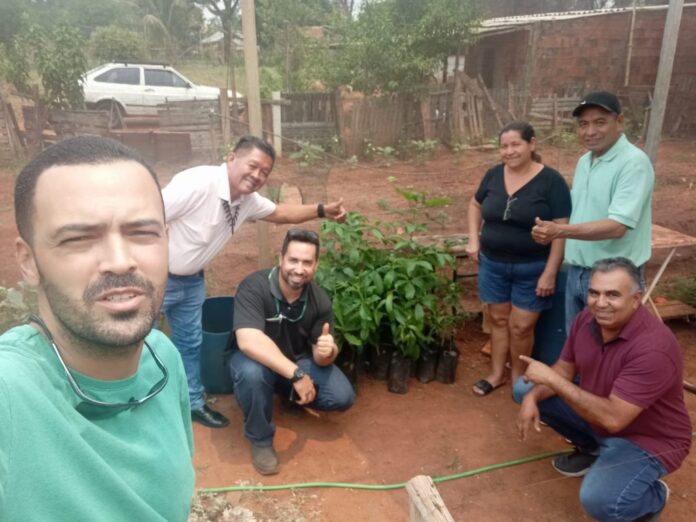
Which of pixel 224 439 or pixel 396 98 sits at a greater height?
pixel 396 98

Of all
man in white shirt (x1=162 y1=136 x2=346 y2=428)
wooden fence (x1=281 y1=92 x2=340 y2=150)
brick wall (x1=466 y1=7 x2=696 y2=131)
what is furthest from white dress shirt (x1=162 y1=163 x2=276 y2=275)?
brick wall (x1=466 y1=7 x2=696 y2=131)

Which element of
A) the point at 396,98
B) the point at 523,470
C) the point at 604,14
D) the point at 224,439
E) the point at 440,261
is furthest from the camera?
the point at 604,14

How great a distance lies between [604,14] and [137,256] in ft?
45.1

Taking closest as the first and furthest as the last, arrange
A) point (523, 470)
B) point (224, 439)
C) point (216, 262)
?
point (523, 470) < point (224, 439) < point (216, 262)

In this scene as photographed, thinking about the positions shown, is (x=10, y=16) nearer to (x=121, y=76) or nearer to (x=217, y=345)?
(x=121, y=76)

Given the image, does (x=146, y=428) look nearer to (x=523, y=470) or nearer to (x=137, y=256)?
(x=137, y=256)

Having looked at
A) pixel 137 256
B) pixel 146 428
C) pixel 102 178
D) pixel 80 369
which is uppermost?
pixel 102 178

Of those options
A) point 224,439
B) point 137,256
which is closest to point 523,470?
point 224,439

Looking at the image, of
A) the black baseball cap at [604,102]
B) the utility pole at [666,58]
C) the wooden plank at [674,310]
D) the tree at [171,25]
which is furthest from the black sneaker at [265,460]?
the tree at [171,25]

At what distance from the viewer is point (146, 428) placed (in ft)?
3.60

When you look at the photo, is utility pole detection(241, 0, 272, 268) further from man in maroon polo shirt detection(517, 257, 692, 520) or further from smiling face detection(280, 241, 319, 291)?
man in maroon polo shirt detection(517, 257, 692, 520)

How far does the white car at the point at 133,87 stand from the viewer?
9547mm

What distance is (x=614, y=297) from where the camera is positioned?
→ 2344mm

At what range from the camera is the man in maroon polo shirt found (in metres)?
2.26
